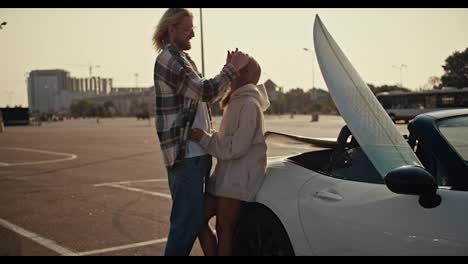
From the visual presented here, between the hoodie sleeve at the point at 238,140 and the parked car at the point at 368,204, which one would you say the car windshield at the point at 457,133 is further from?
the hoodie sleeve at the point at 238,140

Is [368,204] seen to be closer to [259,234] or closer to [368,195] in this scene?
[368,195]

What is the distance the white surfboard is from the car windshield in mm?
235

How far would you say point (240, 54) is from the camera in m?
3.13

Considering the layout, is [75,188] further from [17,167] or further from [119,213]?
[17,167]

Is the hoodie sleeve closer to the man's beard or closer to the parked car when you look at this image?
the parked car

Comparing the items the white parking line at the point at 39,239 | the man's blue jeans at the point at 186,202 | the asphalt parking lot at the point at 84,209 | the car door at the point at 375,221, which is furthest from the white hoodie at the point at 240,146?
the white parking line at the point at 39,239

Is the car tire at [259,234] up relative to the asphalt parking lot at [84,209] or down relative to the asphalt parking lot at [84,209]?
up

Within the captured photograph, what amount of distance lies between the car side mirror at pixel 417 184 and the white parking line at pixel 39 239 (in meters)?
3.32

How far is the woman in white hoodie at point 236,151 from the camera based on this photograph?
121 inches

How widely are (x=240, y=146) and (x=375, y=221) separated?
89 centimetres

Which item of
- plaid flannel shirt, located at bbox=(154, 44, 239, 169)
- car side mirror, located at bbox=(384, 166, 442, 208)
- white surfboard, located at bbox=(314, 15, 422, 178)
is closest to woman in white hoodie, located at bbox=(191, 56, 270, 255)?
plaid flannel shirt, located at bbox=(154, 44, 239, 169)

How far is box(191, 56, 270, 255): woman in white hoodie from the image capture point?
308cm

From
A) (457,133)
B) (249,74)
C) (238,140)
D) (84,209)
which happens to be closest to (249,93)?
(249,74)
